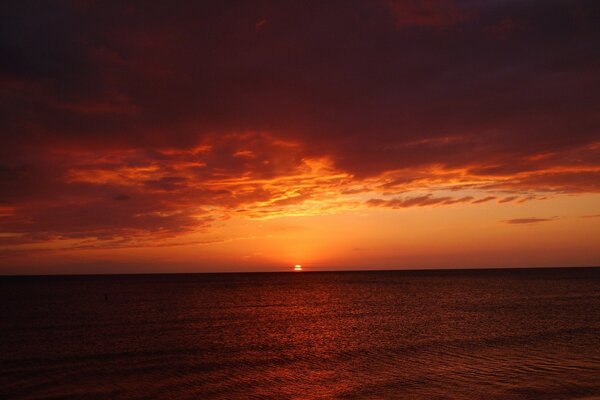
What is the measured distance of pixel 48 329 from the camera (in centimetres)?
4809

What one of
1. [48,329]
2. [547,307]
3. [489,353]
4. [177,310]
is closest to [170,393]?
[489,353]

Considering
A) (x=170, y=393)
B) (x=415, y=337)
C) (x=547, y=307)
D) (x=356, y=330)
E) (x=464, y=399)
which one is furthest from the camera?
(x=547, y=307)

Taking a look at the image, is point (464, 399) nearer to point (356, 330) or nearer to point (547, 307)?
point (356, 330)

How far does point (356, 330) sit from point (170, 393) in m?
25.7

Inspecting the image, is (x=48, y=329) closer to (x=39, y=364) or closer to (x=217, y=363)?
(x=39, y=364)

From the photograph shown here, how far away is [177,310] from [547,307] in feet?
166

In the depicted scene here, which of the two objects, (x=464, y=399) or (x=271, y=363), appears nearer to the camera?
(x=464, y=399)

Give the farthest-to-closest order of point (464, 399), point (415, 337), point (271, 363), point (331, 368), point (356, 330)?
point (356, 330) → point (415, 337) → point (271, 363) → point (331, 368) → point (464, 399)

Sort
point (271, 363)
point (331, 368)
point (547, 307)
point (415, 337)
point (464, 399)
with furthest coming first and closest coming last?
point (547, 307) < point (415, 337) < point (271, 363) < point (331, 368) < point (464, 399)

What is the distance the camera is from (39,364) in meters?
30.6

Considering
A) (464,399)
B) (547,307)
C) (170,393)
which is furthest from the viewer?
(547,307)

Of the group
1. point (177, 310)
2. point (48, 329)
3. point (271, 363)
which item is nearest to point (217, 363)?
point (271, 363)

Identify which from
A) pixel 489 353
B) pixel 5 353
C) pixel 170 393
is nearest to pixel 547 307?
pixel 489 353

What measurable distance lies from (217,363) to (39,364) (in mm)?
10991
